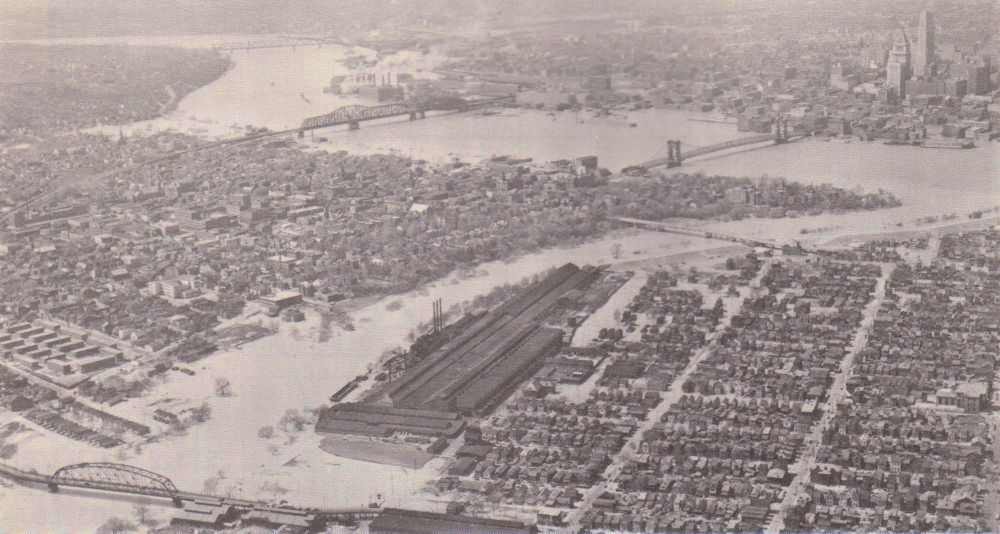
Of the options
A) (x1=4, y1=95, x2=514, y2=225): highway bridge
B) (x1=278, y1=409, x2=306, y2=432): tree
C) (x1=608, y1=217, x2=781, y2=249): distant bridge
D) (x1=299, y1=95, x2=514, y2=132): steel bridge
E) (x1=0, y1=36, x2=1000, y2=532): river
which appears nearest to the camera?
(x1=0, y1=36, x2=1000, y2=532): river

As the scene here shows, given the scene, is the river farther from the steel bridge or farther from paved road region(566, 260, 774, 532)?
paved road region(566, 260, 774, 532)

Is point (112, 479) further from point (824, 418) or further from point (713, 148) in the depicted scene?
point (713, 148)

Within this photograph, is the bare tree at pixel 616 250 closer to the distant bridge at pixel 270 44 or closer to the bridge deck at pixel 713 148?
the bridge deck at pixel 713 148

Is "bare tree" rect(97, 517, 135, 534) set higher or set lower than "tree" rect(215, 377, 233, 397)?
lower

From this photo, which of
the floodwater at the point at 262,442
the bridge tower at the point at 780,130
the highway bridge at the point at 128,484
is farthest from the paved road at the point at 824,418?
the bridge tower at the point at 780,130

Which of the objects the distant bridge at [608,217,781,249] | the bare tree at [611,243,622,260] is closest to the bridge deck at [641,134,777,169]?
the distant bridge at [608,217,781,249]

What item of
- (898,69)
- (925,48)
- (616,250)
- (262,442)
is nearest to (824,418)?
(262,442)
